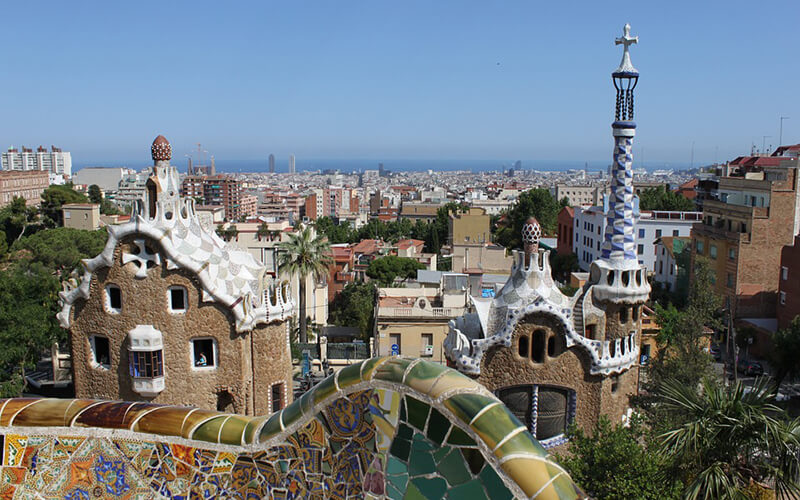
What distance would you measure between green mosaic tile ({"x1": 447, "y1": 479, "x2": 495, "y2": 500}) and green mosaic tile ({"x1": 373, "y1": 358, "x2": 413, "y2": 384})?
937 millimetres

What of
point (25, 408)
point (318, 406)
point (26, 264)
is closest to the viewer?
point (318, 406)

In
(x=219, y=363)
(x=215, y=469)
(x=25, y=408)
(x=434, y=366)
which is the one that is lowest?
(x=219, y=363)

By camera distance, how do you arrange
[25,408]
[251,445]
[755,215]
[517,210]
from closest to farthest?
1. [251,445]
2. [25,408]
3. [755,215]
4. [517,210]

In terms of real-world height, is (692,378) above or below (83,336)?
below

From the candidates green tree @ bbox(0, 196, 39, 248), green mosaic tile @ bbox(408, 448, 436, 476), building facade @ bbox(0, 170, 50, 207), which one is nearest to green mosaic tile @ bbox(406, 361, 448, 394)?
green mosaic tile @ bbox(408, 448, 436, 476)

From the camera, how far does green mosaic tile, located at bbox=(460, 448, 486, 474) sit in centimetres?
525

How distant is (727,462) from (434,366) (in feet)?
25.5

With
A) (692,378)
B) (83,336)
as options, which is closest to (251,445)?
(83,336)

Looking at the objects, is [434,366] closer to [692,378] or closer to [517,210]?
[692,378]

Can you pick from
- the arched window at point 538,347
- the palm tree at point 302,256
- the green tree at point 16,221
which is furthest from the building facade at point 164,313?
the green tree at point 16,221

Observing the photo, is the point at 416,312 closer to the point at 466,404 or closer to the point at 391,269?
the point at 391,269

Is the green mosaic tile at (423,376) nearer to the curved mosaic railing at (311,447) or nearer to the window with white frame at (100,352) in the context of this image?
the curved mosaic railing at (311,447)

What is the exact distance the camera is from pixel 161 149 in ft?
59.1

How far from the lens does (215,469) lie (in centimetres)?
678
